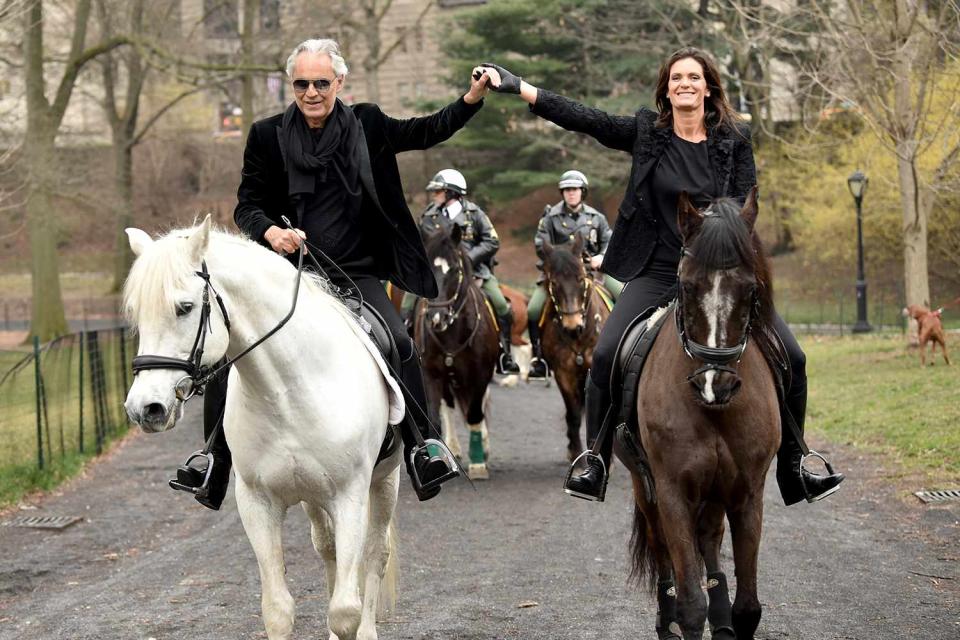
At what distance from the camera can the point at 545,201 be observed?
5891 cm

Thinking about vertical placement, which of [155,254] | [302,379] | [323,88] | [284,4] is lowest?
[302,379]

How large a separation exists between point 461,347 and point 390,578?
670 centimetres

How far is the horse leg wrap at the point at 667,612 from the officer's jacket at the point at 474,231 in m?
7.92

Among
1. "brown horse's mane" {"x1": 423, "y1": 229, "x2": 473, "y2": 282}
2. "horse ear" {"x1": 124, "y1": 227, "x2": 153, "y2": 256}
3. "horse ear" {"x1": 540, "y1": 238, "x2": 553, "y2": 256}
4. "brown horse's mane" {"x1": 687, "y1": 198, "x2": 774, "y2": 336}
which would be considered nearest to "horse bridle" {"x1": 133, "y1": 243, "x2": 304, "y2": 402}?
"horse ear" {"x1": 124, "y1": 227, "x2": 153, "y2": 256}

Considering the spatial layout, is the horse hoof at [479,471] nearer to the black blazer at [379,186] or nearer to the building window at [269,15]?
the black blazer at [379,186]

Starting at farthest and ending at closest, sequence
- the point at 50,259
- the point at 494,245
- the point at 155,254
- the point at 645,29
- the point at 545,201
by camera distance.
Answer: the point at 545,201 → the point at 645,29 → the point at 50,259 → the point at 494,245 → the point at 155,254

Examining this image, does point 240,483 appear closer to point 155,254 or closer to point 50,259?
point 155,254

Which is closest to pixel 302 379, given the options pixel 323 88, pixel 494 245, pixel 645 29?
pixel 323 88

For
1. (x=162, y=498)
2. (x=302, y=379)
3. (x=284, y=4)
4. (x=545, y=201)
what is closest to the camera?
(x=302, y=379)

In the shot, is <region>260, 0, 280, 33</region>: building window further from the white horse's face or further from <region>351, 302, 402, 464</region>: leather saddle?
the white horse's face

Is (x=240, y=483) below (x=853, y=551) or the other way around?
the other way around

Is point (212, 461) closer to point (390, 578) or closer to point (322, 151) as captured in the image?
point (390, 578)

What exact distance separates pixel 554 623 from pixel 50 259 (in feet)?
96.7

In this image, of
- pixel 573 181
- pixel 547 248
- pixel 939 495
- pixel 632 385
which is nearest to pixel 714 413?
pixel 632 385
